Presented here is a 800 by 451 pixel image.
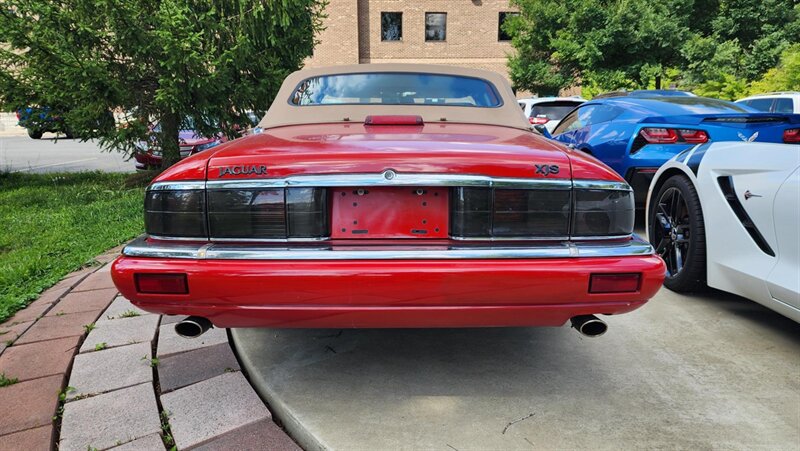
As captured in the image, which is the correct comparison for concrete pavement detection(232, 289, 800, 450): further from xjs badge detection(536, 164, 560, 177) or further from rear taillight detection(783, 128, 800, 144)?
rear taillight detection(783, 128, 800, 144)

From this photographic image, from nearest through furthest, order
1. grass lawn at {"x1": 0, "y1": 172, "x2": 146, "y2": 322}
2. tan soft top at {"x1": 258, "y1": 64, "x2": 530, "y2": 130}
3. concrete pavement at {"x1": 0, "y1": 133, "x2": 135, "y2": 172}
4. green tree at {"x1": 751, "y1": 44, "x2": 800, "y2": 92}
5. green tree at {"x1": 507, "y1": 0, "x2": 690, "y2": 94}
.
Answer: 1. tan soft top at {"x1": 258, "y1": 64, "x2": 530, "y2": 130}
2. grass lawn at {"x1": 0, "y1": 172, "x2": 146, "y2": 322}
3. concrete pavement at {"x1": 0, "y1": 133, "x2": 135, "y2": 172}
4. green tree at {"x1": 751, "y1": 44, "x2": 800, "y2": 92}
5. green tree at {"x1": 507, "y1": 0, "x2": 690, "y2": 94}

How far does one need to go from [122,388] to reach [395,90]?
2.24 metres

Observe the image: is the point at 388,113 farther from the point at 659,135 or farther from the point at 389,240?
the point at 659,135

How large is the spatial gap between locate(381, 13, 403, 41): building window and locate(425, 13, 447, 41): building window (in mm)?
1554

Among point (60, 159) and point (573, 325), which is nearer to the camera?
point (573, 325)

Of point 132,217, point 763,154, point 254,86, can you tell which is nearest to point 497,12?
point 254,86

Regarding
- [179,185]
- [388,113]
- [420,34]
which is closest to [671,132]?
[388,113]

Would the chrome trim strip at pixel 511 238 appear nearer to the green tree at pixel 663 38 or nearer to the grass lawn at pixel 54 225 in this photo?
the grass lawn at pixel 54 225

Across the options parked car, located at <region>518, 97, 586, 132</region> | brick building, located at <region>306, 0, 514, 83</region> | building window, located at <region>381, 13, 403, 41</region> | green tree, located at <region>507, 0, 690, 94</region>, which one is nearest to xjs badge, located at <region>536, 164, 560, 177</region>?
parked car, located at <region>518, 97, 586, 132</region>

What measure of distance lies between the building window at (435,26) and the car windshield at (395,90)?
1109 inches

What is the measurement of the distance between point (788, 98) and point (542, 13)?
1186cm

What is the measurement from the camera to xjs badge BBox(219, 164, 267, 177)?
1993 mm

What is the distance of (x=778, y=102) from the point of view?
1041 cm

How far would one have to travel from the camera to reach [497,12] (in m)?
29.4
